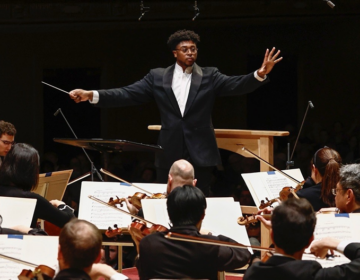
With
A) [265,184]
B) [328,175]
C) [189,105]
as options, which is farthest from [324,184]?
[189,105]

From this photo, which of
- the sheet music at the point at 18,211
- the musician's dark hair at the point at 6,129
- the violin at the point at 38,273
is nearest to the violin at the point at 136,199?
the sheet music at the point at 18,211

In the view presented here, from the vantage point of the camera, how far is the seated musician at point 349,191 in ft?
9.58

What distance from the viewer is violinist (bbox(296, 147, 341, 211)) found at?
11.4 feet

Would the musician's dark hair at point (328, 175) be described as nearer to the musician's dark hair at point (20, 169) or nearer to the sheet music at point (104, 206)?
the sheet music at point (104, 206)

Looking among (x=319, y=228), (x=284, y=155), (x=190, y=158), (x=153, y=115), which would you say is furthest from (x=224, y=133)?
(x=153, y=115)

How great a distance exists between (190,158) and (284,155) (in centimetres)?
288

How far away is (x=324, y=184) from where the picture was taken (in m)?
3.50

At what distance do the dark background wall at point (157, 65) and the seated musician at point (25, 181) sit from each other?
179 inches

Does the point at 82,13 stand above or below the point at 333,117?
above

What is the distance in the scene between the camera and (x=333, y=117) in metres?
8.09

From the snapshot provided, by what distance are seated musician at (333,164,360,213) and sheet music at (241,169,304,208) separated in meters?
0.80

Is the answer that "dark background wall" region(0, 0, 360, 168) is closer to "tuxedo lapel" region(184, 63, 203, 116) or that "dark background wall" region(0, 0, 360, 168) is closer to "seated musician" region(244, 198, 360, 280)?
"tuxedo lapel" region(184, 63, 203, 116)

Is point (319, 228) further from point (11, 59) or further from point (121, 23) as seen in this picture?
point (11, 59)

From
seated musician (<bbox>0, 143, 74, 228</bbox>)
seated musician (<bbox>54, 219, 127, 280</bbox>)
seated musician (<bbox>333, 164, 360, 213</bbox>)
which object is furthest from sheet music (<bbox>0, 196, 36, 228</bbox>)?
seated musician (<bbox>333, 164, 360, 213</bbox>)
